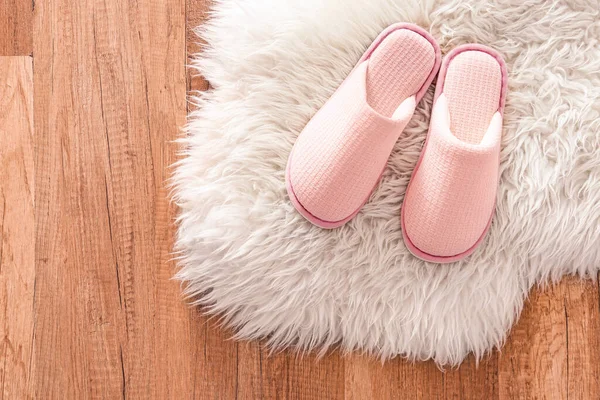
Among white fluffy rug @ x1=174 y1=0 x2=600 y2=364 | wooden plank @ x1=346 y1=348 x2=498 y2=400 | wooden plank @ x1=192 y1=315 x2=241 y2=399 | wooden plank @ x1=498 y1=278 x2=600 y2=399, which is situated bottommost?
wooden plank @ x1=192 y1=315 x2=241 y2=399

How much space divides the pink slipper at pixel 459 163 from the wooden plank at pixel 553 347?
161mm

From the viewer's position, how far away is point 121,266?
806mm

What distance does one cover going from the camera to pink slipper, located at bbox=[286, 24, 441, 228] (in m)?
0.73

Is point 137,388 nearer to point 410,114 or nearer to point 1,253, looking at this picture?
point 1,253

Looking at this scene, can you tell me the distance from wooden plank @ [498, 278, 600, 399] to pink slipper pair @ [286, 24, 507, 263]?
0.53 ft

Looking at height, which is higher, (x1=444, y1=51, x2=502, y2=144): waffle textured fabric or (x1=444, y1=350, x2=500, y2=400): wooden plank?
(x1=444, y1=51, x2=502, y2=144): waffle textured fabric

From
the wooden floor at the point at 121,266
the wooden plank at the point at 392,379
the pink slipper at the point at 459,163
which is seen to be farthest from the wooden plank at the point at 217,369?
the pink slipper at the point at 459,163

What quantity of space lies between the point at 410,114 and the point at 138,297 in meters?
0.48

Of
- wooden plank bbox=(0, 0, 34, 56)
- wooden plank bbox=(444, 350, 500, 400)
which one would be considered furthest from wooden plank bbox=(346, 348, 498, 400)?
wooden plank bbox=(0, 0, 34, 56)

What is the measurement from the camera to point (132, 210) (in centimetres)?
81

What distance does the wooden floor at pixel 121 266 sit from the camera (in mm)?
795

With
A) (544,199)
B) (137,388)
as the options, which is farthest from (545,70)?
(137,388)

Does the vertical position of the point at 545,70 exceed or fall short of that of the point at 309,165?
it exceeds it

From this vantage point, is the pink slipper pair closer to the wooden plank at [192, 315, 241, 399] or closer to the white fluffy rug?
the white fluffy rug
